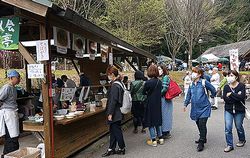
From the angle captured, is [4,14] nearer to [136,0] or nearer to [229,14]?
[136,0]

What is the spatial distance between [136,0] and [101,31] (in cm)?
1806

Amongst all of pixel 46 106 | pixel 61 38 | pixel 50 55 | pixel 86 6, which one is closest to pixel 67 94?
pixel 61 38

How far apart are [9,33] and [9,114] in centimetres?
147

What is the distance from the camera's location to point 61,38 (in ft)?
20.6

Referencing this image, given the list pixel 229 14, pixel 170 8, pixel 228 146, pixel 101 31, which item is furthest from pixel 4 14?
pixel 229 14

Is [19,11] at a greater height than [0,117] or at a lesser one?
greater

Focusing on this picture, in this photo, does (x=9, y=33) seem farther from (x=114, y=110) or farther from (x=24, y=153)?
(x=114, y=110)

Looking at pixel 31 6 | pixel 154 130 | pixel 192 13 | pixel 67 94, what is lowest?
pixel 154 130

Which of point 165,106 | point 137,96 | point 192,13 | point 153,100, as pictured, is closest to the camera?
point 153,100

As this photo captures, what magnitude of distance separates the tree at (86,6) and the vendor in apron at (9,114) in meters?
14.8

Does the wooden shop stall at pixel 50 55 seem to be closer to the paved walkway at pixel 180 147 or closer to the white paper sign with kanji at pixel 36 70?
the white paper sign with kanji at pixel 36 70

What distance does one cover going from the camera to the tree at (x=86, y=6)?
19.5 metres

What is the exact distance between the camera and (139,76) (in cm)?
826

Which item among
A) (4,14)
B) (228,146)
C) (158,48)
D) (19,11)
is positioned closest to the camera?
(19,11)
